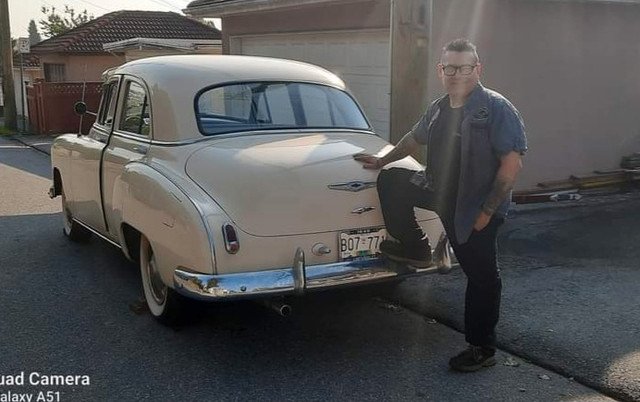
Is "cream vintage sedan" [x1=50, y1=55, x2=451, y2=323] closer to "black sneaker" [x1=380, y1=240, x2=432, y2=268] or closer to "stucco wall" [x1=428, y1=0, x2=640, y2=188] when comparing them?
"black sneaker" [x1=380, y1=240, x2=432, y2=268]

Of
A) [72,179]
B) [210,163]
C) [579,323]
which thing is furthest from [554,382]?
[72,179]

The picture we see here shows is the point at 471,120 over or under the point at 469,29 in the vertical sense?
under

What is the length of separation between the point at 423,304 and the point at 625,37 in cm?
665

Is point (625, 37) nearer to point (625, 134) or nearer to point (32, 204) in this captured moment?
point (625, 134)

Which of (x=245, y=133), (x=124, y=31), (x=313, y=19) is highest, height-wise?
(x=124, y=31)

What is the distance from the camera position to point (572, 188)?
959 cm

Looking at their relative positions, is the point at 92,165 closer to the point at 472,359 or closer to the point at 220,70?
the point at 220,70

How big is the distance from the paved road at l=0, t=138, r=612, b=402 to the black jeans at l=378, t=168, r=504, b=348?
32 cm

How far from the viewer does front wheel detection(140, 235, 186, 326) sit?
190 inches

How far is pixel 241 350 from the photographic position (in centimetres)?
459

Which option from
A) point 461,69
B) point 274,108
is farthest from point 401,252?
point 274,108

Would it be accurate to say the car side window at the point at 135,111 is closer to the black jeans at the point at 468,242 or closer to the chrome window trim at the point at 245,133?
the chrome window trim at the point at 245,133

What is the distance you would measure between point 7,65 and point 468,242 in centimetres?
2243

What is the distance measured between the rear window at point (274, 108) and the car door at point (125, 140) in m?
0.52
